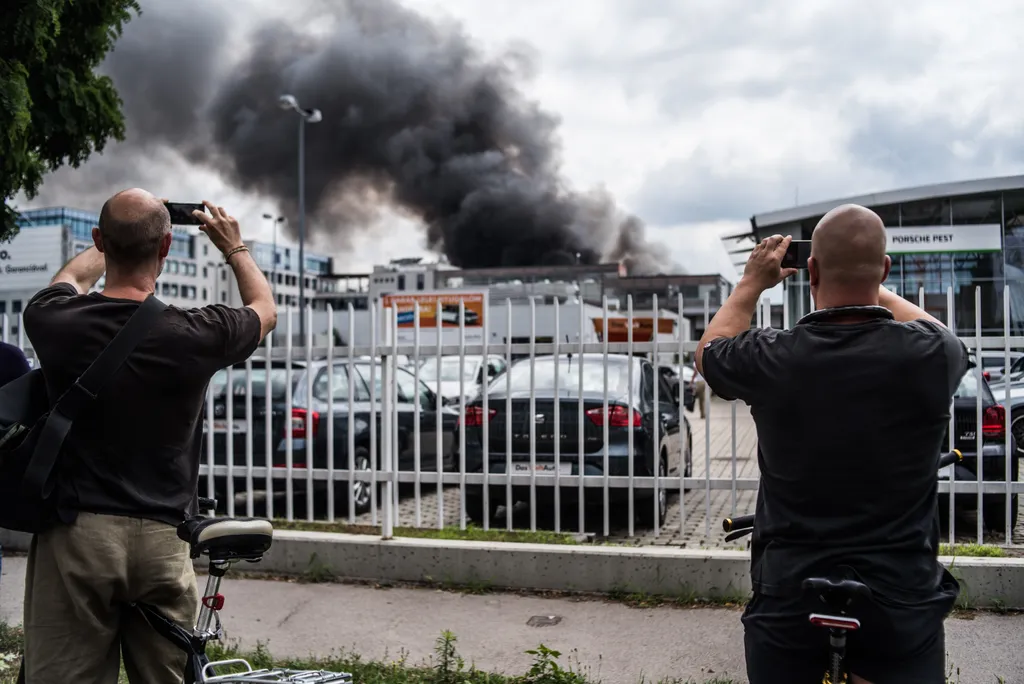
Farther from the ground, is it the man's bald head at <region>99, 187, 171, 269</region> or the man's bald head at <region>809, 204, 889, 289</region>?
the man's bald head at <region>99, 187, 171, 269</region>

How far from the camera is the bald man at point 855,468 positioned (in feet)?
6.40

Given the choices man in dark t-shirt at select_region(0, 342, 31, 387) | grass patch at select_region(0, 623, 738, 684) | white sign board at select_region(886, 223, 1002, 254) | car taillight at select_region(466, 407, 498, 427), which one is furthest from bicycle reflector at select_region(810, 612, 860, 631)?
white sign board at select_region(886, 223, 1002, 254)

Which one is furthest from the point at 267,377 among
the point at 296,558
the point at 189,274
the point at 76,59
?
the point at 189,274

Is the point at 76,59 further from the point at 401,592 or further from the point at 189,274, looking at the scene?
the point at 189,274

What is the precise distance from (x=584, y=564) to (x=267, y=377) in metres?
2.54

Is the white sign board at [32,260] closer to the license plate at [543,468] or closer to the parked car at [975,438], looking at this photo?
the license plate at [543,468]

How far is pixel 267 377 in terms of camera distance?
6.29m

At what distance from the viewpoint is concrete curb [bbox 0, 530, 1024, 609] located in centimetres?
493

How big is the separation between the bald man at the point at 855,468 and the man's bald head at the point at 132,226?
164 centimetres

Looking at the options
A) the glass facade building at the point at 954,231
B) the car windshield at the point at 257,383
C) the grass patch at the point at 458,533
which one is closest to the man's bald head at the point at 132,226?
the grass patch at the point at 458,533

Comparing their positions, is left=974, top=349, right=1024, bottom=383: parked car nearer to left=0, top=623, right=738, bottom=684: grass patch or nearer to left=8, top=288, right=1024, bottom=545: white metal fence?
left=8, top=288, right=1024, bottom=545: white metal fence

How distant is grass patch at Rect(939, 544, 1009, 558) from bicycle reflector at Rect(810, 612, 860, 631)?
3.71 meters

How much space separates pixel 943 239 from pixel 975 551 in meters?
23.5

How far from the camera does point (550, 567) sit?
5.48 meters
